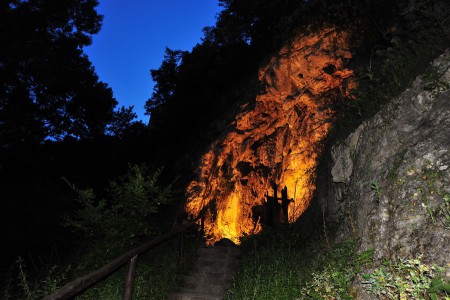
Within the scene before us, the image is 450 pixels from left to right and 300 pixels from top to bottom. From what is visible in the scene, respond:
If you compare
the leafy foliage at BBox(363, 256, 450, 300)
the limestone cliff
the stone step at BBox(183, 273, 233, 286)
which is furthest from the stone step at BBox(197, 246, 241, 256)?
the leafy foliage at BBox(363, 256, 450, 300)

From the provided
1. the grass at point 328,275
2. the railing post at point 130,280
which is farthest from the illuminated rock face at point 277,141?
the railing post at point 130,280

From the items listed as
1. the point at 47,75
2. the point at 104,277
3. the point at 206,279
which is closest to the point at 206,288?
the point at 206,279

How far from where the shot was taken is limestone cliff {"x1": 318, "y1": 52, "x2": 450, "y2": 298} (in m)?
3.14

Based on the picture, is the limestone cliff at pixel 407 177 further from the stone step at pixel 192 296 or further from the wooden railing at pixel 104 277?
the wooden railing at pixel 104 277

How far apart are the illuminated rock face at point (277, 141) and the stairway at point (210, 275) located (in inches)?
110

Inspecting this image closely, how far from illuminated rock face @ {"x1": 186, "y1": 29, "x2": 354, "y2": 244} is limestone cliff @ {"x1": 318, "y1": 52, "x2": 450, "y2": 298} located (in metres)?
4.88

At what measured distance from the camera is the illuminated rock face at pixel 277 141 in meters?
10.6

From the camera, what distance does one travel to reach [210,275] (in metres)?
7.04

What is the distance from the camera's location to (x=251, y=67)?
16719mm

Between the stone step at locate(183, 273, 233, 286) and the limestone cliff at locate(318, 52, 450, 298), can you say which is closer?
the limestone cliff at locate(318, 52, 450, 298)

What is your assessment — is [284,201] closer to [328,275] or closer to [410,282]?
[328,275]

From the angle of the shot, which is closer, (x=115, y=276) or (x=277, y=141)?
(x=115, y=276)

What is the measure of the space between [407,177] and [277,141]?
929 cm

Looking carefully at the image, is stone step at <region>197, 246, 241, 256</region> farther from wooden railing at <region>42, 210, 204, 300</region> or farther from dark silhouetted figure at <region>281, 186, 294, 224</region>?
dark silhouetted figure at <region>281, 186, 294, 224</region>
